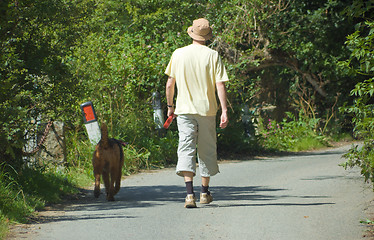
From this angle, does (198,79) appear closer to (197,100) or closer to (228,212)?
(197,100)

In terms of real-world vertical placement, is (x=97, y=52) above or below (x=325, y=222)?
above

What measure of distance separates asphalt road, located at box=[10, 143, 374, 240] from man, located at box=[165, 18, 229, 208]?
0.51 meters

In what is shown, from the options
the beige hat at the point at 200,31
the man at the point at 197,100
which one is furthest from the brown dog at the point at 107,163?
the beige hat at the point at 200,31

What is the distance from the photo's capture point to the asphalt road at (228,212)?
6.55m

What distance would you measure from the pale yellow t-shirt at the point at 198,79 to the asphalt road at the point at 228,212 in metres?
1.19

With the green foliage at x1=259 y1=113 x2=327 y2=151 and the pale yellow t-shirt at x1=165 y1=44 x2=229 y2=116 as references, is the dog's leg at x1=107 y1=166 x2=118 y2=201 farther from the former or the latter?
the green foliage at x1=259 y1=113 x2=327 y2=151

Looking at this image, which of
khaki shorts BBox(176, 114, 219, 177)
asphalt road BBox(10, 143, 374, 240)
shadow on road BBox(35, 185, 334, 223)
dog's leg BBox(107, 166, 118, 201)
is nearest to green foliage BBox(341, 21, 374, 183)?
asphalt road BBox(10, 143, 374, 240)

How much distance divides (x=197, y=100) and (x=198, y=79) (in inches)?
9.8

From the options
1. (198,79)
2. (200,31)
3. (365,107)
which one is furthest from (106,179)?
(365,107)

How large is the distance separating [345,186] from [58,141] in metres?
4.99

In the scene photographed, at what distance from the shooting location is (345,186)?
10.4 m

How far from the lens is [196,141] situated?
831 cm

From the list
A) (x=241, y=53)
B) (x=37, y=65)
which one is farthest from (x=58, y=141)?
(x=241, y=53)

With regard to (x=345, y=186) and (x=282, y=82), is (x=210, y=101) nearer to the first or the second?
(x=345, y=186)
